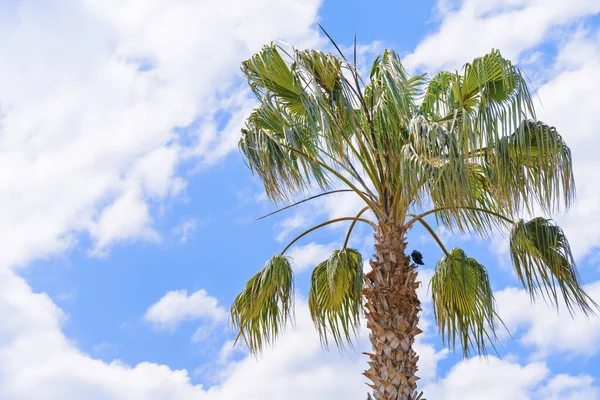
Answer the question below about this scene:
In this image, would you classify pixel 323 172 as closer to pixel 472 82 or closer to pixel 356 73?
pixel 356 73

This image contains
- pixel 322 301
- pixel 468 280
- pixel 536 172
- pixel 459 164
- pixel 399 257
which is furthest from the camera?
pixel 322 301

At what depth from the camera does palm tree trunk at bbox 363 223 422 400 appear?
7723 millimetres

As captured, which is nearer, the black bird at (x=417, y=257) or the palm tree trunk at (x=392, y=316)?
the palm tree trunk at (x=392, y=316)

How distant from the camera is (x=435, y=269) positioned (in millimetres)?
8961

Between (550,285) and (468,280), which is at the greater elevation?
(468,280)

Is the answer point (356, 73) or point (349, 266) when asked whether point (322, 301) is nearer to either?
point (349, 266)

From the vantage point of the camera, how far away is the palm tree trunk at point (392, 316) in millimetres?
7723

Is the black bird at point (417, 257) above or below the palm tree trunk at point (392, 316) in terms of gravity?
above

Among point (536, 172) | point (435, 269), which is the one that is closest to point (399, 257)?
point (435, 269)

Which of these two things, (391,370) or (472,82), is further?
(472,82)

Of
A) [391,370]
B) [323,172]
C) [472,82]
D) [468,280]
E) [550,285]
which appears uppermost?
[472,82]

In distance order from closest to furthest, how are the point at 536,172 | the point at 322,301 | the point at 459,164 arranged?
the point at 459,164
the point at 536,172
the point at 322,301

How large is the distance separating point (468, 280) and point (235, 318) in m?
2.60

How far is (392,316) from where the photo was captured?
7.89 meters
